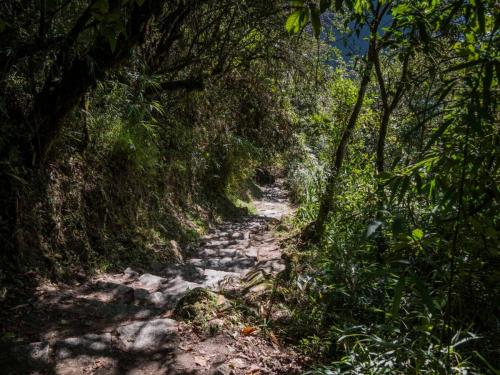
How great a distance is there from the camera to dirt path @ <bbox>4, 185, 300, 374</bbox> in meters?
2.57

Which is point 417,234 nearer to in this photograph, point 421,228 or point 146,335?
point 421,228

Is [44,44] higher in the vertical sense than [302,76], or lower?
lower

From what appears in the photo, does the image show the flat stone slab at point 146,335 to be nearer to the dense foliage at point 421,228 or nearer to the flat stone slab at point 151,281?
the dense foliage at point 421,228

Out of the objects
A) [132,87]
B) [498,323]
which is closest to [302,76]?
[132,87]

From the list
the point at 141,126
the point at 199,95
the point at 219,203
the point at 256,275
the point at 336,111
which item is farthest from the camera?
the point at 219,203

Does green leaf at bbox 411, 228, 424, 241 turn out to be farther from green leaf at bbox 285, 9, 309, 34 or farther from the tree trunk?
the tree trunk

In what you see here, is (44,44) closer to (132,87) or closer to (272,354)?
(132,87)

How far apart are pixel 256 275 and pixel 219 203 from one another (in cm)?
459

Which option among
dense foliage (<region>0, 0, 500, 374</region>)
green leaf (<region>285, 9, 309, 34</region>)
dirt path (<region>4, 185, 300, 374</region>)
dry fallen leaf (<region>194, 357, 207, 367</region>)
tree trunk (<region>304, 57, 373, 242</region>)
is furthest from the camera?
tree trunk (<region>304, 57, 373, 242</region>)

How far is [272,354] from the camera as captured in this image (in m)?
2.96

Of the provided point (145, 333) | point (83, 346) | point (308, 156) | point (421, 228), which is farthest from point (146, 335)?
point (308, 156)

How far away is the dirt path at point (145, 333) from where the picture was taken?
2.57 m

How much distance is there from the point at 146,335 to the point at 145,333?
22mm

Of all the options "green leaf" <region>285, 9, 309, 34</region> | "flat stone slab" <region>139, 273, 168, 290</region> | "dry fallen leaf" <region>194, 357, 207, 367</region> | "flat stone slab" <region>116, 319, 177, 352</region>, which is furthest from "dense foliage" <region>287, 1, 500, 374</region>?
"flat stone slab" <region>139, 273, 168, 290</region>
